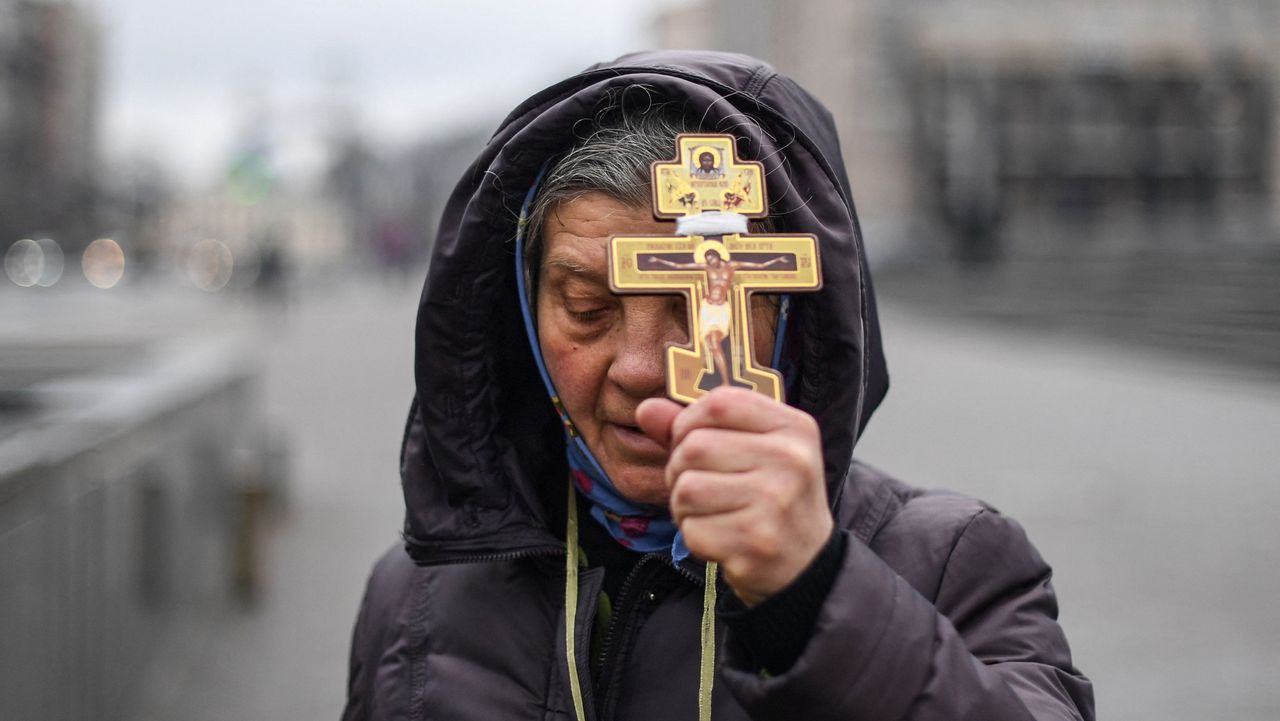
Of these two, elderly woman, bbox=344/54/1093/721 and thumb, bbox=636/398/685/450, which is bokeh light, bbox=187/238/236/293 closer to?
elderly woman, bbox=344/54/1093/721

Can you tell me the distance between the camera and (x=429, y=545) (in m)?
1.71

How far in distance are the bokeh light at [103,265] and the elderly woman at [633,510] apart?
42.8 m

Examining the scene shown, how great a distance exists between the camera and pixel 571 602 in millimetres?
1652

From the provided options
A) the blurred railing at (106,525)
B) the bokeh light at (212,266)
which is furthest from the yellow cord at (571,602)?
the bokeh light at (212,266)

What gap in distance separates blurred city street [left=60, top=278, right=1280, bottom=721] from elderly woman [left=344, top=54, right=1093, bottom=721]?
316cm

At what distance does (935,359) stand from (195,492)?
12400mm

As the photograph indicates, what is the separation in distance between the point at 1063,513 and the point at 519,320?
243 inches

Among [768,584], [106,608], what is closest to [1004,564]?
[768,584]

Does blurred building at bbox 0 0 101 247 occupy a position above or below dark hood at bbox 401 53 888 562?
above

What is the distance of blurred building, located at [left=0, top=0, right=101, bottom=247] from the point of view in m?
57.9

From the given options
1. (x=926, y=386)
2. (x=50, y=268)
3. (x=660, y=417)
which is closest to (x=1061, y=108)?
(x=926, y=386)

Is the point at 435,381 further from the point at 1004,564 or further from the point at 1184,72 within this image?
the point at 1184,72

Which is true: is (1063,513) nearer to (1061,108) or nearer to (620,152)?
(620,152)

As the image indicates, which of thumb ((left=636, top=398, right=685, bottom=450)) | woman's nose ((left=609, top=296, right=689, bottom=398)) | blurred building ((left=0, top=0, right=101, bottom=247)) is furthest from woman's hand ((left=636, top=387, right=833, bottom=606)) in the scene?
blurred building ((left=0, top=0, right=101, bottom=247))
